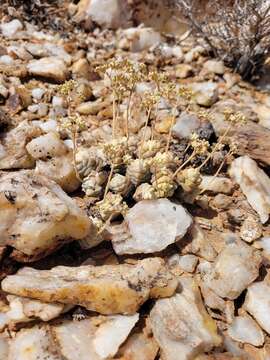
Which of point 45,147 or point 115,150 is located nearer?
point 115,150

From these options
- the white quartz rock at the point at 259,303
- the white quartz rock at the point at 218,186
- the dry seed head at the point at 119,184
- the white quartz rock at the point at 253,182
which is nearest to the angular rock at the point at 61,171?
the dry seed head at the point at 119,184

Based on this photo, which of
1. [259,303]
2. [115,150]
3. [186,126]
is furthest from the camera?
[186,126]

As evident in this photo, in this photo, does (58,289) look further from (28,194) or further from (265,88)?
(265,88)

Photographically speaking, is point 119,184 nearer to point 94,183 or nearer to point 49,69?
point 94,183

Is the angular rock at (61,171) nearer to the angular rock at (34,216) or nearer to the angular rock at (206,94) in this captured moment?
the angular rock at (34,216)

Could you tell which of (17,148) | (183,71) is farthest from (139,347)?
(183,71)
